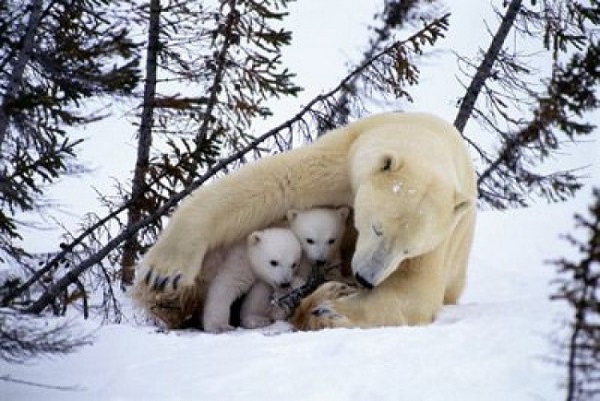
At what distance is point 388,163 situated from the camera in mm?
4918

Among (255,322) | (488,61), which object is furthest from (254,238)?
(488,61)

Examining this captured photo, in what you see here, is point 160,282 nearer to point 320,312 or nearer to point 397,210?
point 320,312

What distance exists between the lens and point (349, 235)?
5.84 m

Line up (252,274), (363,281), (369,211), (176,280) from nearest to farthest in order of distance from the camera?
(363,281), (369,211), (176,280), (252,274)

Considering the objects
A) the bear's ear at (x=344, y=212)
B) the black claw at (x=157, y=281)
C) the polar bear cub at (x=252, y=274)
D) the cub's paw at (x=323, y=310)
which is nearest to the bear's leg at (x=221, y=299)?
the polar bear cub at (x=252, y=274)

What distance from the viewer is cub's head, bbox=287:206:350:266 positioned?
5465 mm

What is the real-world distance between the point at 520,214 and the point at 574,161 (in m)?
34.7

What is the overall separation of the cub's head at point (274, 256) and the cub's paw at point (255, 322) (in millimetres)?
229

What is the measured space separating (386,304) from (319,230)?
0.77 m

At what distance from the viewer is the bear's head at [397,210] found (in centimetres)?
461

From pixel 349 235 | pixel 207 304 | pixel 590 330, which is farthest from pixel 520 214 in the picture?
pixel 590 330

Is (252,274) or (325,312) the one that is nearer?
(325,312)

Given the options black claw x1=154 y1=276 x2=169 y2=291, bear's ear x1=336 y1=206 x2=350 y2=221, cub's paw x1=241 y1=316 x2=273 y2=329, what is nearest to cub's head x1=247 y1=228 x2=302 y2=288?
cub's paw x1=241 y1=316 x2=273 y2=329

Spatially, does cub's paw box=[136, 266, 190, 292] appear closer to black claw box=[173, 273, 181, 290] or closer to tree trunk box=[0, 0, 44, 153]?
black claw box=[173, 273, 181, 290]
